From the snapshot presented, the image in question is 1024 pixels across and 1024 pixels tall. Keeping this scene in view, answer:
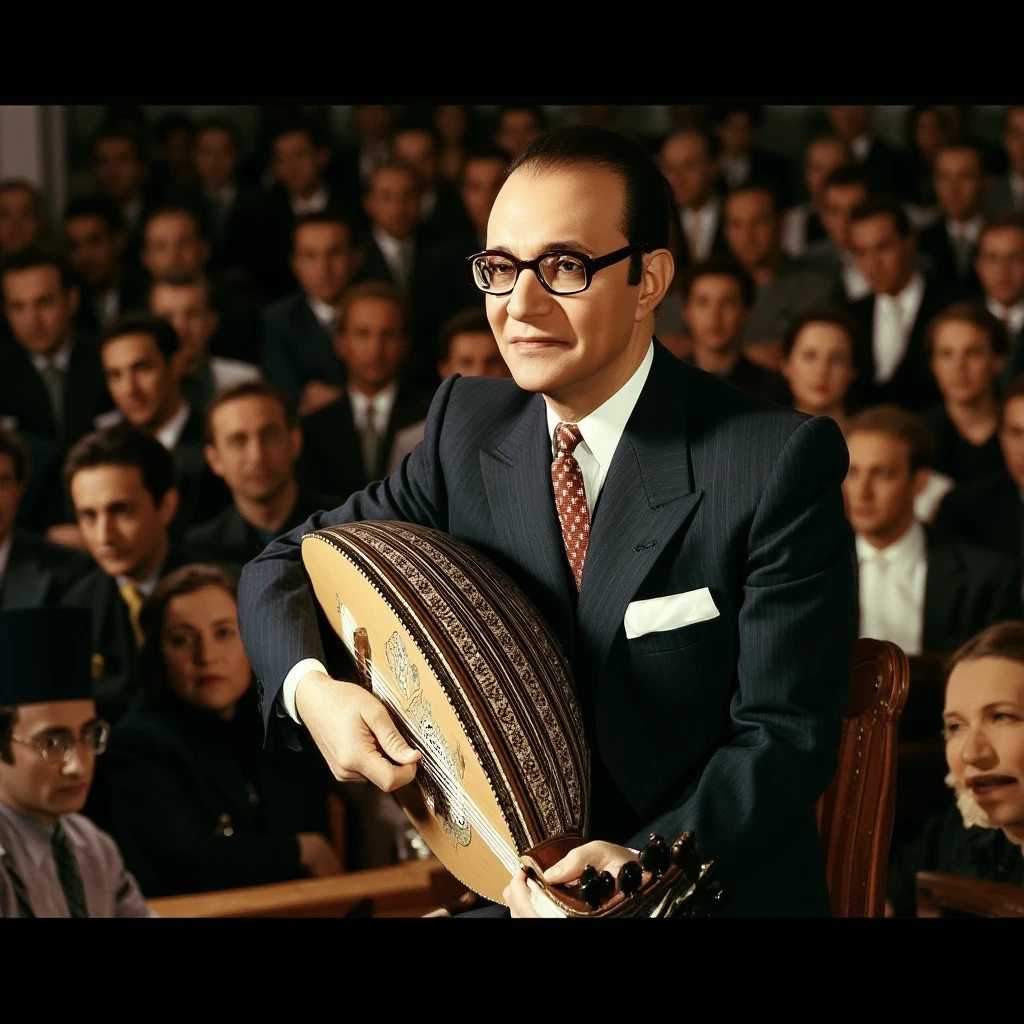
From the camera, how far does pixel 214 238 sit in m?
6.01

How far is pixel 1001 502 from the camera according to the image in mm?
4168

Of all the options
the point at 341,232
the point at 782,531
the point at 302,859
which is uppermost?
the point at 341,232

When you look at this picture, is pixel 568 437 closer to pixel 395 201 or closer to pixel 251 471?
pixel 251 471

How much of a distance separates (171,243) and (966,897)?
12.8 feet

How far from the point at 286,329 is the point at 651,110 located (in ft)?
9.06

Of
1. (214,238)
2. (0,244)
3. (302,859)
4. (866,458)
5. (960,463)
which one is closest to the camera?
(302,859)

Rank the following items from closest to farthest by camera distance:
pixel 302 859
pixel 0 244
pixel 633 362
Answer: pixel 633 362 < pixel 302 859 < pixel 0 244

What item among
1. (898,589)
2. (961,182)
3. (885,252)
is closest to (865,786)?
(898,589)

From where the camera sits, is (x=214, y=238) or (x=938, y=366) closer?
(x=938, y=366)

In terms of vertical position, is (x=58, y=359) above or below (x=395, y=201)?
below

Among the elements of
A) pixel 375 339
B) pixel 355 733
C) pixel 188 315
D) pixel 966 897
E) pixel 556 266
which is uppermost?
pixel 188 315

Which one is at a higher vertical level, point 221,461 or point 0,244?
point 0,244

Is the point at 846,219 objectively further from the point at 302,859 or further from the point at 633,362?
the point at 633,362

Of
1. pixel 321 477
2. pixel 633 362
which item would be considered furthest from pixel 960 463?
pixel 633 362
